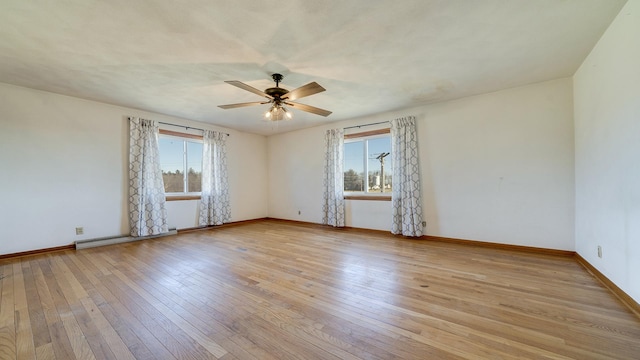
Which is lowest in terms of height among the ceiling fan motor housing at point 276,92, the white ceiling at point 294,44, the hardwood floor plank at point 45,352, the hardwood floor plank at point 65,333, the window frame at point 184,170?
the hardwood floor plank at point 45,352

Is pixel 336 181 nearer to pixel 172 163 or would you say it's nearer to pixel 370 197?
pixel 370 197

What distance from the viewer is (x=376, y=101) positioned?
4.23m

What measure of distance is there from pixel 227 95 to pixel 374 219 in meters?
3.63

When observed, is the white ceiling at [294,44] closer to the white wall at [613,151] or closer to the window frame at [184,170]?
the white wall at [613,151]

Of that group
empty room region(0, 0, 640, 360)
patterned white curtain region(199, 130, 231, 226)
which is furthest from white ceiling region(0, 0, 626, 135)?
patterned white curtain region(199, 130, 231, 226)

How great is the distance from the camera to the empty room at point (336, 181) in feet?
5.97

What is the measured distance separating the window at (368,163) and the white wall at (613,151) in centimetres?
272

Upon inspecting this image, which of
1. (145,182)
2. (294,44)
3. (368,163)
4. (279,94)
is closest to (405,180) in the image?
(368,163)

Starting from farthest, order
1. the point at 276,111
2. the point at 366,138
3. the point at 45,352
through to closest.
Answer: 1. the point at 366,138
2. the point at 276,111
3. the point at 45,352

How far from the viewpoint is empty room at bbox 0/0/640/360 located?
182 centimetres

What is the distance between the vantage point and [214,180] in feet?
18.6

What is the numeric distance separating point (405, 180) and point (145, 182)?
4.94 metres

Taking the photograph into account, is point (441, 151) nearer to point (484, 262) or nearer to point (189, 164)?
point (484, 262)

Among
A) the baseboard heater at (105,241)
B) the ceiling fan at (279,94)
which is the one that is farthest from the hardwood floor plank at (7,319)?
the ceiling fan at (279,94)
